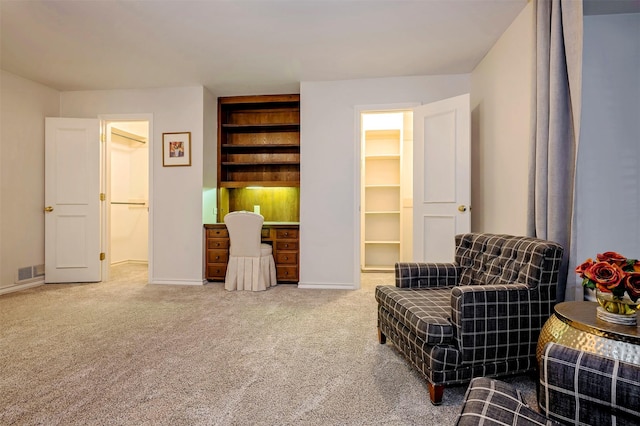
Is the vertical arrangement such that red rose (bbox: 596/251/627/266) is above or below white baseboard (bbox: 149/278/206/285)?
above

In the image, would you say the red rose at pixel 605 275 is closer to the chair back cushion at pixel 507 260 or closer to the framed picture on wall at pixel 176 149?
the chair back cushion at pixel 507 260

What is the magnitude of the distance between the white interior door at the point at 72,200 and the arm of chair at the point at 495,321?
458 cm

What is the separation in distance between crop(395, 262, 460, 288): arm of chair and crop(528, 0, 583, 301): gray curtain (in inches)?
24.4

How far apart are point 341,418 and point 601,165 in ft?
7.37

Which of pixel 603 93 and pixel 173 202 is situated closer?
pixel 603 93

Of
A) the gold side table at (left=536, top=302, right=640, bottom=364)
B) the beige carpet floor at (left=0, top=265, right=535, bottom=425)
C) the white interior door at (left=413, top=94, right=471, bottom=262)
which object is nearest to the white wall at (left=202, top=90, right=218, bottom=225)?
the beige carpet floor at (left=0, top=265, right=535, bottom=425)

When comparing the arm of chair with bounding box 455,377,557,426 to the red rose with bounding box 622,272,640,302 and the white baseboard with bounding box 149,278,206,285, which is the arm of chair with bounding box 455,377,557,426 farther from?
the white baseboard with bounding box 149,278,206,285

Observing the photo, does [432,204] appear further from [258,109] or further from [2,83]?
[2,83]

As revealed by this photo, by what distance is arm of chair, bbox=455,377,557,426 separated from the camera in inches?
34.0

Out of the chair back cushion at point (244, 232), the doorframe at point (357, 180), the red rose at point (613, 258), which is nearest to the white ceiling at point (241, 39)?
the doorframe at point (357, 180)

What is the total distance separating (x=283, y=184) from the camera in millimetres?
4516

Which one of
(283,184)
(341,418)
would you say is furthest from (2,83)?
(341,418)

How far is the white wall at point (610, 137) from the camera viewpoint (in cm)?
208

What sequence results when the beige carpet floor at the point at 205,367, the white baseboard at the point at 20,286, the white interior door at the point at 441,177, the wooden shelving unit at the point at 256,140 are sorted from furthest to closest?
the wooden shelving unit at the point at 256,140, the white baseboard at the point at 20,286, the white interior door at the point at 441,177, the beige carpet floor at the point at 205,367
